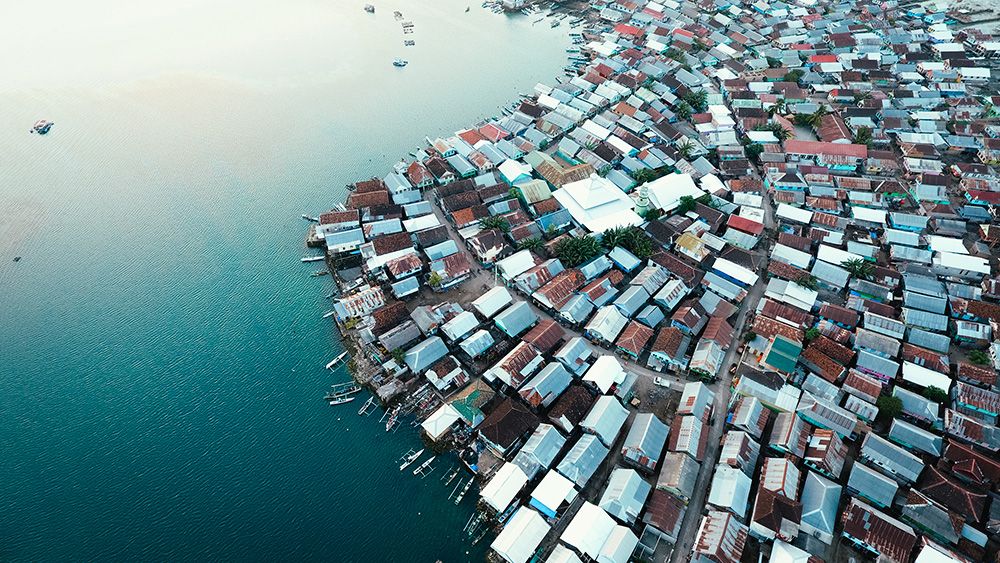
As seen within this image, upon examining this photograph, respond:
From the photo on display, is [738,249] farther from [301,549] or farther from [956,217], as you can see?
[301,549]

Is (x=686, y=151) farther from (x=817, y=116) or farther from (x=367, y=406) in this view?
(x=367, y=406)

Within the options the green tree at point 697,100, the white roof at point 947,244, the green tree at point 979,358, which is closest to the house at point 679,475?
the green tree at point 979,358

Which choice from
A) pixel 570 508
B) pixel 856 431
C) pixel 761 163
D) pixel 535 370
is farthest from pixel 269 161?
pixel 856 431

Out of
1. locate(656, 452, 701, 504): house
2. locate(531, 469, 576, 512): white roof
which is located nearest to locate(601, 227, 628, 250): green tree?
locate(656, 452, 701, 504): house

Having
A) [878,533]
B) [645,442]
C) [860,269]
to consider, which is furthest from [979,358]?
[645,442]

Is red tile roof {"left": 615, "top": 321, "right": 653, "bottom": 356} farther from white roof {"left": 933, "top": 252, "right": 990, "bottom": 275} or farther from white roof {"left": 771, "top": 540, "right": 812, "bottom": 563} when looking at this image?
white roof {"left": 933, "top": 252, "right": 990, "bottom": 275}

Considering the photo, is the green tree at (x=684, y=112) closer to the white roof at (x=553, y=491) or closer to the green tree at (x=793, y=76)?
the green tree at (x=793, y=76)
